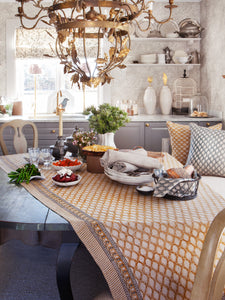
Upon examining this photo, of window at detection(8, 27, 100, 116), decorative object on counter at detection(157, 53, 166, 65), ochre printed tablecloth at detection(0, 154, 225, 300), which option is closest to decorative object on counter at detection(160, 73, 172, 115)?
decorative object on counter at detection(157, 53, 166, 65)

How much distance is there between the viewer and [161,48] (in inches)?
195

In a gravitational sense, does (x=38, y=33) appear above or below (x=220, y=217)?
above

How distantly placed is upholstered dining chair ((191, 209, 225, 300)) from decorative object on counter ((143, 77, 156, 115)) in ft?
13.0

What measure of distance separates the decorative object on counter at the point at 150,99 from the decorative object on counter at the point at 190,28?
0.72 metres

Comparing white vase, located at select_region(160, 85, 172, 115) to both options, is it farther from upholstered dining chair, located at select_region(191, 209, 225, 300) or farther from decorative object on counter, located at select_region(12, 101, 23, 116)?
upholstered dining chair, located at select_region(191, 209, 225, 300)

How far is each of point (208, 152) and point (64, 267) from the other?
6.14 feet

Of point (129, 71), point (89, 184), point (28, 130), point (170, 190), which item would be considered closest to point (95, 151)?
point (89, 184)

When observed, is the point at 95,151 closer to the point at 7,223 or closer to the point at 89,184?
the point at 89,184

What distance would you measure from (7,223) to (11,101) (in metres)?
3.77

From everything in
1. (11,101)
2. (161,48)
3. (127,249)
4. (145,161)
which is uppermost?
(161,48)

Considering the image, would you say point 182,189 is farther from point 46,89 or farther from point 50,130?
point 46,89

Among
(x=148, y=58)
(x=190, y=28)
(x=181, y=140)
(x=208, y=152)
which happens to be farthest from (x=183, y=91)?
(x=208, y=152)

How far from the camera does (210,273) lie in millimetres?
975

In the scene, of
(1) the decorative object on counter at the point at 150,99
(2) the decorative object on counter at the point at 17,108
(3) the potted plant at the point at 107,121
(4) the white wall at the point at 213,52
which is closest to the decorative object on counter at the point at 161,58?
(1) the decorative object on counter at the point at 150,99
